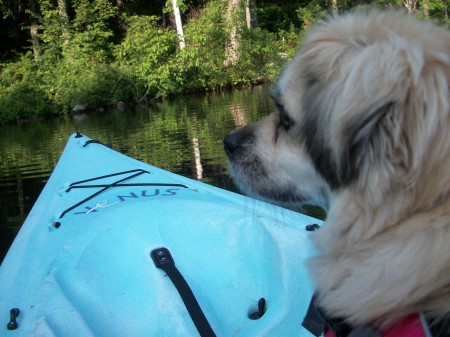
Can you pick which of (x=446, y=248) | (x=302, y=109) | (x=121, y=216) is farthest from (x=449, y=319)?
(x=121, y=216)

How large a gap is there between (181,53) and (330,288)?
20263 mm

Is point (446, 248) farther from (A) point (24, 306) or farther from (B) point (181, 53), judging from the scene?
(B) point (181, 53)

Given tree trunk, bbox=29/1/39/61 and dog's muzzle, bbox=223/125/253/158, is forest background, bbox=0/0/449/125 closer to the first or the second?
tree trunk, bbox=29/1/39/61

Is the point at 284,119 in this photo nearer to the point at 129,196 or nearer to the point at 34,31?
the point at 129,196

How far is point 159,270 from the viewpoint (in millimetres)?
2910

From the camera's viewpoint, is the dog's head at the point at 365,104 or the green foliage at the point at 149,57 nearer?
the dog's head at the point at 365,104

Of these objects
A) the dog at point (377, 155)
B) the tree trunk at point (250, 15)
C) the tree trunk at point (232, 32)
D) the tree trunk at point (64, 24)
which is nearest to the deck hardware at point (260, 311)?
the dog at point (377, 155)

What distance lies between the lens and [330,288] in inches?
52.6

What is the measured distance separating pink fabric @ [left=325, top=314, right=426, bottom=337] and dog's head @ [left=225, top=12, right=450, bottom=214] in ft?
1.00

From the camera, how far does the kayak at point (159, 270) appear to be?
2.57m

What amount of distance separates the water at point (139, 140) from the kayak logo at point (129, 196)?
2172 mm

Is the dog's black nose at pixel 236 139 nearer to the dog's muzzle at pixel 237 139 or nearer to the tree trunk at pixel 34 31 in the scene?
the dog's muzzle at pixel 237 139

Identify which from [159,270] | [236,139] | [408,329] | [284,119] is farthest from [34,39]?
[408,329]

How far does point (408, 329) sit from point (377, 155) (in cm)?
43
